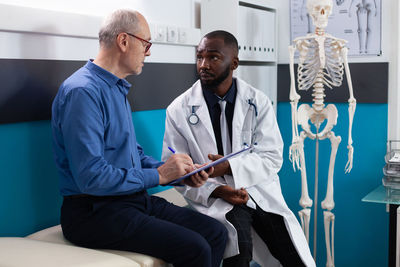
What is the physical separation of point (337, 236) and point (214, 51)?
5.67ft

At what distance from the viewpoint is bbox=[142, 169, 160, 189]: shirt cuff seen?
1793mm

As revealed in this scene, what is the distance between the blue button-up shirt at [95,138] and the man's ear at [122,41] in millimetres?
113

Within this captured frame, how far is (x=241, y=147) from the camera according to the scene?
232cm

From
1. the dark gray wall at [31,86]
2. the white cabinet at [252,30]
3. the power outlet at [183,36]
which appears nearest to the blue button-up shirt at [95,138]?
the dark gray wall at [31,86]

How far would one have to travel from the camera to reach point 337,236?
3.39m

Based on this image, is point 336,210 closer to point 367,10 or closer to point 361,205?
point 361,205

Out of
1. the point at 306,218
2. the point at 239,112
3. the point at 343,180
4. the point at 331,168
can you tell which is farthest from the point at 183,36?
the point at 343,180

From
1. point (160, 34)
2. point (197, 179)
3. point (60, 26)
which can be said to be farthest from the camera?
point (160, 34)

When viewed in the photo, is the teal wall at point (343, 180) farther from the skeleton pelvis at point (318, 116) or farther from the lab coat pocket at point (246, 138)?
the lab coat pocket at point (246, 138)

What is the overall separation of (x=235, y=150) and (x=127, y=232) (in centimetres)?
73

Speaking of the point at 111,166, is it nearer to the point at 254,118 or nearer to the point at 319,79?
the point at 254,118

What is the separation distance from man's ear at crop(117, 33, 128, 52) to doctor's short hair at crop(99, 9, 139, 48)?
2cm

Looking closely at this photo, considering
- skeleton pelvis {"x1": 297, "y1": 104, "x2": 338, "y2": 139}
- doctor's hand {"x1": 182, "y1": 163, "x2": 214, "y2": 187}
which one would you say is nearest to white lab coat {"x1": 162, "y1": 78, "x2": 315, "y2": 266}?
doctor's hand {"x1": 182, "y1": 163, "x2": 214, "y2": 187}

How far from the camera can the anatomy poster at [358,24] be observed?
3.10 meters
